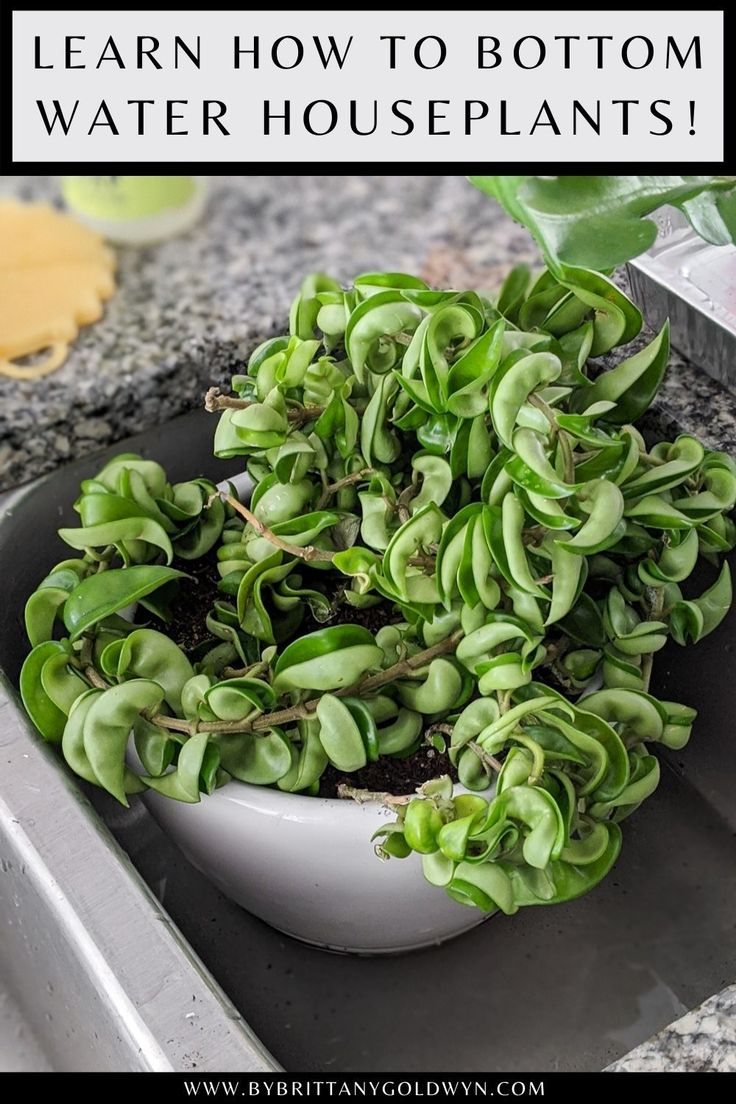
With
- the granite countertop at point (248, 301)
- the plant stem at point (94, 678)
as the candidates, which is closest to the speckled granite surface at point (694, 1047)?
the granite countertop at point (248, 301)

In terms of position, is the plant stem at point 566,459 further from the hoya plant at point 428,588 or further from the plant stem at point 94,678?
the plant stem at point 94,678

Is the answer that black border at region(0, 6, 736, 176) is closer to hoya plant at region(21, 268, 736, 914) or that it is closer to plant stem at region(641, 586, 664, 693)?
hoya plant at region(21, 268, 736, 914)

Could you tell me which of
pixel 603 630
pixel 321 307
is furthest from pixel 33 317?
pixel 603 630

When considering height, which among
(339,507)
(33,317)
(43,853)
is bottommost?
(43,853)

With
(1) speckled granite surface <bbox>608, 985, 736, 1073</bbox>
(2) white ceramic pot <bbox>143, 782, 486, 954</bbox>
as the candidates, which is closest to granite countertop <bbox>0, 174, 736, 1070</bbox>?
(1) speckled granite surface <bbox>608, 985, 736, 1073</bbox>

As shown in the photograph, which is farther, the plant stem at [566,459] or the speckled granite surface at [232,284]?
the speckled granite surface at [232,284]

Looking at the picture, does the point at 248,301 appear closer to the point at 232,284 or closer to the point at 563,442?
the point at 232,284

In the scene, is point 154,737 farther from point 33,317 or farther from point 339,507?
point 33,317
